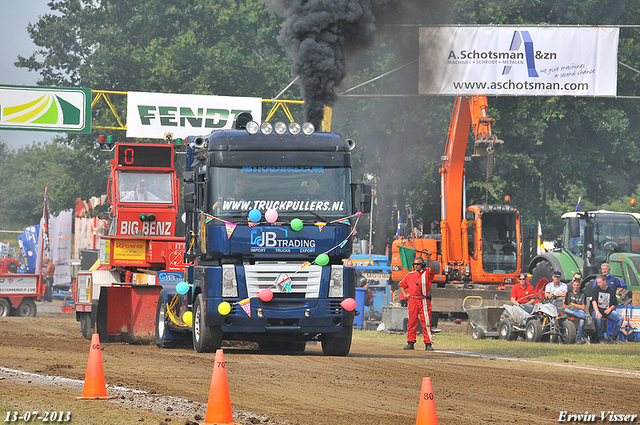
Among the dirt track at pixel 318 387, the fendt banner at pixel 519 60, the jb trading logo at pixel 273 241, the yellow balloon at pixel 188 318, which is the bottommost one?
the dirt track at pixel 318 387

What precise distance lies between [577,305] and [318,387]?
1153 cm

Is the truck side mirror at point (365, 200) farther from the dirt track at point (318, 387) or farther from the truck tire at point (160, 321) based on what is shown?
the truck tire at point (160, 321)

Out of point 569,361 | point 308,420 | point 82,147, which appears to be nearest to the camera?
point 308,420

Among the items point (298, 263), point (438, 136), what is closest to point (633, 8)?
point (438, 136)

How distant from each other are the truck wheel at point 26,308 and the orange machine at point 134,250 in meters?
11.4

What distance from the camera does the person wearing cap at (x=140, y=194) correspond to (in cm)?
2116

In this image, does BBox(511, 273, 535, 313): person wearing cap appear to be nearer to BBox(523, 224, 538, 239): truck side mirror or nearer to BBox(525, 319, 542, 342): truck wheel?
BBox(525, 319, 542, 342): truck wheel

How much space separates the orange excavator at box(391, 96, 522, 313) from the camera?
27.1m

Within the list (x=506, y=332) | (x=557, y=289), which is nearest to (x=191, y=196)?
(x=506, y=332)

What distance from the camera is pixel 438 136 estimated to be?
137ft

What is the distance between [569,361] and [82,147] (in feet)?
122

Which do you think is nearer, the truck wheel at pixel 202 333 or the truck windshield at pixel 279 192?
the truck windshield at pixel 279 192

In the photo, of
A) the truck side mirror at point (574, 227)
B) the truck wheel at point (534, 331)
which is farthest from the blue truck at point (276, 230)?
the truck side mirror at point (574, 227)

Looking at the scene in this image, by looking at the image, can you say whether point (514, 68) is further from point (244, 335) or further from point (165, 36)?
point (165, 36)
